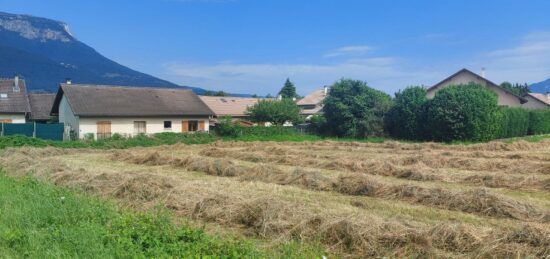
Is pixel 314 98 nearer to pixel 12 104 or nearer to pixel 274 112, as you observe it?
pixel 274 112

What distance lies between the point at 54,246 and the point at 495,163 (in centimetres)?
1450

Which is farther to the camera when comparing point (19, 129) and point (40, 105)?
point (40, 105)

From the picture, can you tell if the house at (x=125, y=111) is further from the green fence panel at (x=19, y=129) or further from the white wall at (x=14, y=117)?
the green fence panel at (x=19, y=129)

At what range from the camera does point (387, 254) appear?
565 centimetres

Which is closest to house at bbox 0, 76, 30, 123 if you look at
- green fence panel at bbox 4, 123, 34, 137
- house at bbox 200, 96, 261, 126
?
green fence panel at bbox 4, 123, 34, 137

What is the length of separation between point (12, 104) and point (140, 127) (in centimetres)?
1231

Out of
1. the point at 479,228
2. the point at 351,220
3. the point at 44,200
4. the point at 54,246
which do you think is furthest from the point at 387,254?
the point at 44,200

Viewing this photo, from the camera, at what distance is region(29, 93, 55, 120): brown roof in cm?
4344

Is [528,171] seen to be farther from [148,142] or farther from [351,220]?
[148,142]

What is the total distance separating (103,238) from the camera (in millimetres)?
5574

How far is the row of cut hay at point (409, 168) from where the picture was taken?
11633mm

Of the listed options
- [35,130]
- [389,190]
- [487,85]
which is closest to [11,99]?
[35,130]

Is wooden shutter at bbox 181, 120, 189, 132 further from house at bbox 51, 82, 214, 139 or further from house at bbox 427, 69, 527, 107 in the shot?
house at bbox 427, 69, 527, 107

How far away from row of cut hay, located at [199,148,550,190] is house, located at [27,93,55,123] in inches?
1224
